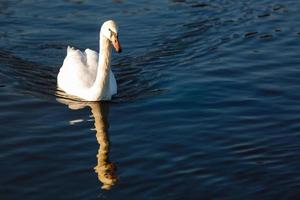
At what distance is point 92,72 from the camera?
1806 centimetres

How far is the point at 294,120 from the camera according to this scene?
15.7m

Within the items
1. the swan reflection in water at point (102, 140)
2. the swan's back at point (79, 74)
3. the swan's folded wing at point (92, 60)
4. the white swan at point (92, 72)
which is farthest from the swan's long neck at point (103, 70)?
the swan's folded wing at point (92, 60)

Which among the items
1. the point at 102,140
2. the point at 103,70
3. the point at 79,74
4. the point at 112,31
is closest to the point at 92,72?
the point at 79,74

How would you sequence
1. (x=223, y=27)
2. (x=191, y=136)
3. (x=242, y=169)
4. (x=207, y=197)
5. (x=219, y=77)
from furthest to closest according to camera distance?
(x=223, y=27) < (x=219, y=77) < (x=191, y=136) < (x=242, y=169) < (x=207, y=197)

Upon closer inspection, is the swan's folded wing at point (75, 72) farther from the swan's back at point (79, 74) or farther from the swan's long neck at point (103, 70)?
the swan's long neck at point (103, 70)

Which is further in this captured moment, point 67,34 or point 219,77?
point 67,34

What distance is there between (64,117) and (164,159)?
10.1ft

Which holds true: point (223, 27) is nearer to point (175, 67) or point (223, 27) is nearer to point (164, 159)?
point (175, 67)

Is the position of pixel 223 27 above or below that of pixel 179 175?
above

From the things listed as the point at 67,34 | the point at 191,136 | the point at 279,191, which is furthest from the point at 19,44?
the point at 279,191

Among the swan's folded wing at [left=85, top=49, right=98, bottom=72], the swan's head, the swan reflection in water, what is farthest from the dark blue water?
the swan's head

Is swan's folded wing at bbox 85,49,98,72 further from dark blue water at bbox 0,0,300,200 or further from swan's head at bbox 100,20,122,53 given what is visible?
swan's head at bbox 100,20,122,53

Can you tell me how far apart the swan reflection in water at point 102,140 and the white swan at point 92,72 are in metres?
0.27

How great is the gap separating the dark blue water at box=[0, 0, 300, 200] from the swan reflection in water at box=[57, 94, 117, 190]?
33 millimetres
